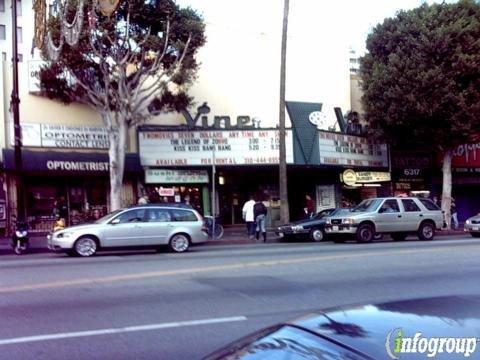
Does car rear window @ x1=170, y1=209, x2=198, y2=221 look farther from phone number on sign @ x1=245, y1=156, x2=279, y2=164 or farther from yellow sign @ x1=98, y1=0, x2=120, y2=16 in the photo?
phone number on sign @ x1=245, y1=156, x2=279, y2=164

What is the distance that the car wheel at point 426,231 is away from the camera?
22297 millimetres

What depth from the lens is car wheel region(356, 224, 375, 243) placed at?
21172 millimetres

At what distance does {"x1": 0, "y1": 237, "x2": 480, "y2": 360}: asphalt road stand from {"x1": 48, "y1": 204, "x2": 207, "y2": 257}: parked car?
49.7 inches

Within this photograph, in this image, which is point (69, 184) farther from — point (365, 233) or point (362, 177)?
Result: point (362, 177)

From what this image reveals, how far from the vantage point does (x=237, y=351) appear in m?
2.71

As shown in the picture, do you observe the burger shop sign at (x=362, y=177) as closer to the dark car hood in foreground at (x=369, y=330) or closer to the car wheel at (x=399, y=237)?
the car wheel at (x=399, y=237)

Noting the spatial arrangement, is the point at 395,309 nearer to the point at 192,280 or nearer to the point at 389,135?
the point at 192,280


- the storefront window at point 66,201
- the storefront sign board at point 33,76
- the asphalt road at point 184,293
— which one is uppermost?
the storefront sign board at point 33,76

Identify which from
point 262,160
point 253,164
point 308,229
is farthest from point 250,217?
point 262,160

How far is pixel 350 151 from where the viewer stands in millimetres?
28781

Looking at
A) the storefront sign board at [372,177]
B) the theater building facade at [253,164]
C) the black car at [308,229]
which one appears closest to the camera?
the black car at [308,229]

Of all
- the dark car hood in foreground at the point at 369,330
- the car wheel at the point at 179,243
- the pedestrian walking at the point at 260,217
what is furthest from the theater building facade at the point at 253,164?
the dark car hood in foreground at the point at 369,330

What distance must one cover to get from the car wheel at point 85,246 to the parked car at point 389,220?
8826mm

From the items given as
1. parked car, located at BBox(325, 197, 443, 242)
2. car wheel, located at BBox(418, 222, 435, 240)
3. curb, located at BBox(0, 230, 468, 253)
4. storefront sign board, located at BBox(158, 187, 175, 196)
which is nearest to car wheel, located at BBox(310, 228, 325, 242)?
parked car, located at BBox(325, 197, 443, 242)
